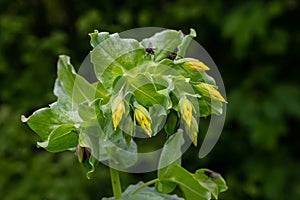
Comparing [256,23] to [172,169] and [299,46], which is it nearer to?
[299,46]

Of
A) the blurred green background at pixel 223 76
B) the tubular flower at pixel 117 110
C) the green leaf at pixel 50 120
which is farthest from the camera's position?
the blurred green background at pixel 223 76

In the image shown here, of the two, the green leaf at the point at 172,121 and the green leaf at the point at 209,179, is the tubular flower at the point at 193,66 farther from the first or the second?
the green leaf at the point at 209,179

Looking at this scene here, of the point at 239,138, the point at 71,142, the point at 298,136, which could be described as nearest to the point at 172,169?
the point at 71,142

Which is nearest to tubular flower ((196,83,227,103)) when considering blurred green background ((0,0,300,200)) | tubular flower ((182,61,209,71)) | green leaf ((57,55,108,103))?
tubular flower ((182,61,209,71))

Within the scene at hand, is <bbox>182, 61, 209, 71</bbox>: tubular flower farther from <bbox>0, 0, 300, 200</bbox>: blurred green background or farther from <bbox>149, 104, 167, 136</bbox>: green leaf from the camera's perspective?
<bbox>0, 0, 300, 200</bbox>: blurred green background

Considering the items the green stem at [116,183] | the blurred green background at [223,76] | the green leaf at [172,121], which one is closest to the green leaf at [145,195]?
the green stem at [116,183]

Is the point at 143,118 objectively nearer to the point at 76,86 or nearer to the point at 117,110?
the point at 117,110
